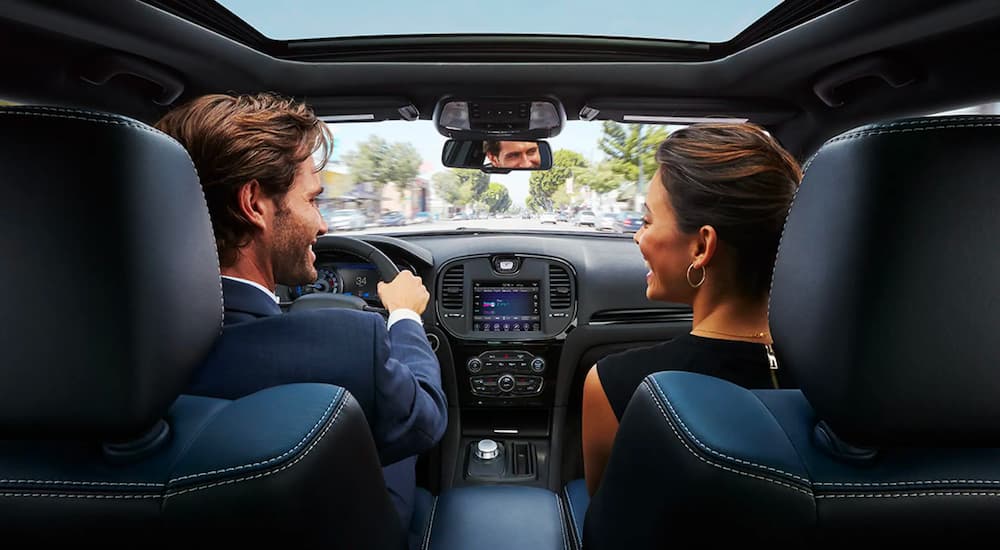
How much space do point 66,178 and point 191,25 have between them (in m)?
2.22

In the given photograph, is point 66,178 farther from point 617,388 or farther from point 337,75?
point 337,75

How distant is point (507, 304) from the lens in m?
3.67

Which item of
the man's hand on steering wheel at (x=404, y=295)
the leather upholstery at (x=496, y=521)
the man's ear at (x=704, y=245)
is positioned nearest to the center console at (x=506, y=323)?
the leather upholstery at (x=496, y=521)

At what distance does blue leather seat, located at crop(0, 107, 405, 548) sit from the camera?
34.1 inches

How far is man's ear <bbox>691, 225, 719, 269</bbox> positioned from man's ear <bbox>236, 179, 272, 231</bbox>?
123 centimetres

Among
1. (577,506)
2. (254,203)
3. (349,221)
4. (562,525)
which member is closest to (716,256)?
(577,506)

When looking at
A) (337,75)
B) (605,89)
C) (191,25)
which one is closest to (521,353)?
(605,89)

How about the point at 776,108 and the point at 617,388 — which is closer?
the point at 617,388

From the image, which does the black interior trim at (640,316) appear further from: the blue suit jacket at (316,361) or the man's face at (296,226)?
the blue suit jacket at (316,361)

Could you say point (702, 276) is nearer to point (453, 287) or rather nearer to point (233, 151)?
point (233, 151)

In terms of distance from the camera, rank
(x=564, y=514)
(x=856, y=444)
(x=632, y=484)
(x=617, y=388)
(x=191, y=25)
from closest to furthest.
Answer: (x=856, y=444), (x=632, y=484), (x=617, y=388), (x=564, y=514), (x=191, y=25)

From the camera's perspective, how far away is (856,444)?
976mm

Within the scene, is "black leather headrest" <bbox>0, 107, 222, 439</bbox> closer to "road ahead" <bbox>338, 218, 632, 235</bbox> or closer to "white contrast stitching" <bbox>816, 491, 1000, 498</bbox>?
"white contrast stitching" <bbox>816, 491, 1000, 498</bbox>

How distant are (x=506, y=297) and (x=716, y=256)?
6.92 feet
